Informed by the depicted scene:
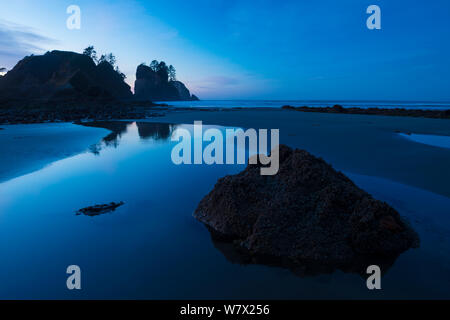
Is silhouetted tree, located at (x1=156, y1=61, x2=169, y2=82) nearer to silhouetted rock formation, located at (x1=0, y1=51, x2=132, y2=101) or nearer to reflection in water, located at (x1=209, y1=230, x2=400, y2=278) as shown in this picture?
silhouetted rock formation, located at (x1=0, y1=51, x2=132, y2=101)

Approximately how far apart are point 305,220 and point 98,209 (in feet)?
11.7

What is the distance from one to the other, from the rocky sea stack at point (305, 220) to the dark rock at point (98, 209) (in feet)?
5.46

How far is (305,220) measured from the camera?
3.60 m

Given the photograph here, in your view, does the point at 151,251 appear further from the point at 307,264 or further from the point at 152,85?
the point at 152,85

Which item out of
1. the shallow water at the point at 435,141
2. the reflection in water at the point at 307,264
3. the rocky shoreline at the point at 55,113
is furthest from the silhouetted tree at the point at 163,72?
the reflection in water at the point at 307,264

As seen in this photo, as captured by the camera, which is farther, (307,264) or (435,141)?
(435,141)

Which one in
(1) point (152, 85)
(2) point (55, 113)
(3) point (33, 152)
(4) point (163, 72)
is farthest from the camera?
(4) point (163, 72)

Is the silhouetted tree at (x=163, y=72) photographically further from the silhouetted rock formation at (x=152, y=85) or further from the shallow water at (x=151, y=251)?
the shallow water at (x=151, y=251)

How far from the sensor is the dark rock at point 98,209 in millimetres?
4599

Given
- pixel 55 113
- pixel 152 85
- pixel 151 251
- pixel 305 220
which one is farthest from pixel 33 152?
pixel 152 85

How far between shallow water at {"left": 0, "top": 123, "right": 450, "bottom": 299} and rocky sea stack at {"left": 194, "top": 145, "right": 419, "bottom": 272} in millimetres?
235
